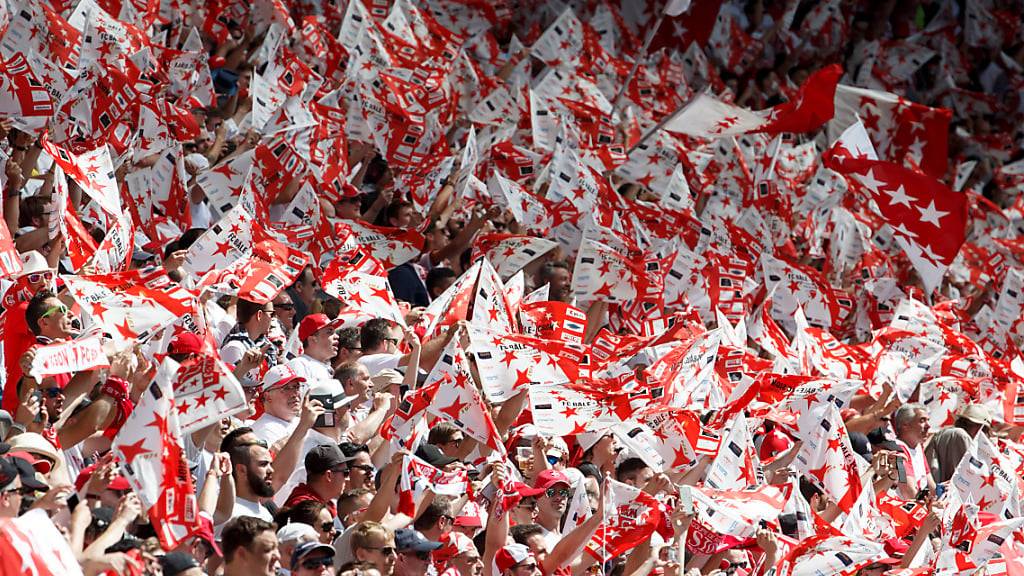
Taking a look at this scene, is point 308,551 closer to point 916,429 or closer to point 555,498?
point 555,498

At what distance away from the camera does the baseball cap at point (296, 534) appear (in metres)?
5.80

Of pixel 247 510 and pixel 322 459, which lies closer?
pixel 247 510

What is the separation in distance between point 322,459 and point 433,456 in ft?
2.07

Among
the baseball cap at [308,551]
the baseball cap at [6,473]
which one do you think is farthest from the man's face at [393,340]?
the baseball cap at [6,473]

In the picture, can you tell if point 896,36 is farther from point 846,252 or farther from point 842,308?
point 842,308

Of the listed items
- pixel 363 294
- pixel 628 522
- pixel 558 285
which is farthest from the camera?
pixel 558 285

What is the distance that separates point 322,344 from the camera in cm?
782

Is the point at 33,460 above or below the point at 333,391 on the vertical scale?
above

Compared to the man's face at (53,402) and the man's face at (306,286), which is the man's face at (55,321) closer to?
the man's face at (53,402)

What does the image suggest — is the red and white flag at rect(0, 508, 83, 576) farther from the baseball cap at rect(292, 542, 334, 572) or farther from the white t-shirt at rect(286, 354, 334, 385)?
the white t-shirt at rect(286, 354, 334, 385)

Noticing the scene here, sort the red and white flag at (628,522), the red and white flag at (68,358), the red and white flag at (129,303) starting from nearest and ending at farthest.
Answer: the red and white flag at (68,358) < the red and white flag at (129,303) < the red and white flag at (628,522)

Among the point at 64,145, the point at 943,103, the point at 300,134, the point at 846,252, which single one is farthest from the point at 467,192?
the point at 943,103

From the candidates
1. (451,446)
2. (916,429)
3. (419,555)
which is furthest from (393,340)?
(916,429)

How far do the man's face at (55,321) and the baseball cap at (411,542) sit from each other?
4.66ft
